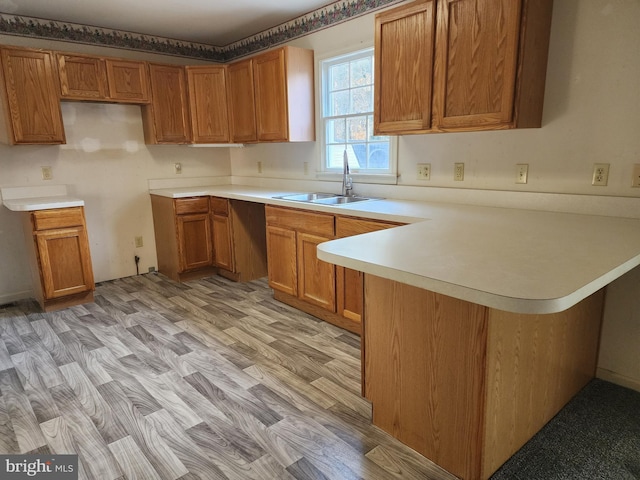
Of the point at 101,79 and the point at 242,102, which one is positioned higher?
the point at 101,79

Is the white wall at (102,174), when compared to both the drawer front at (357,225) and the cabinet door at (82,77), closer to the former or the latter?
the cabinet door at (82,77)

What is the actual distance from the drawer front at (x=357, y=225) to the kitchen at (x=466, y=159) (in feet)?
1.93

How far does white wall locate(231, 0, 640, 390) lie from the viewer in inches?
77.4

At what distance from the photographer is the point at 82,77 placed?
3486mm

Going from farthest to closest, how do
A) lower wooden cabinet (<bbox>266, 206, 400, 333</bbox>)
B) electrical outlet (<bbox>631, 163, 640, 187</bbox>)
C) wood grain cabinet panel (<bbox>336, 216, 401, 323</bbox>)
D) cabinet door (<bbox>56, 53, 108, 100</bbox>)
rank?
1. cabinet door (<bbox>56, 53, 108, 100</bbox>)
2. lower wooden cabinet (<bbox>266, 206, 400, 333</bbox>)
3. wood grain cabinet panel (<bbox>336, 216, 401, 323</bbox>)
4. electrical outlet (<bbox>631, 163, 640, 187</bbox>)

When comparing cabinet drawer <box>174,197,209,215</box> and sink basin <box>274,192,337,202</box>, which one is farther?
cabinet drawer <box>174,197,209,215</box>

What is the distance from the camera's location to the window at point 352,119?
3195 millimetres

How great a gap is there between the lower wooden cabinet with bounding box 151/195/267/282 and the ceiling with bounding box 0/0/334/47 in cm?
157

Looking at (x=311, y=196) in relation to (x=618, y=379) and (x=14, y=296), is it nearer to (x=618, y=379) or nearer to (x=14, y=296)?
(x=618, y=379)

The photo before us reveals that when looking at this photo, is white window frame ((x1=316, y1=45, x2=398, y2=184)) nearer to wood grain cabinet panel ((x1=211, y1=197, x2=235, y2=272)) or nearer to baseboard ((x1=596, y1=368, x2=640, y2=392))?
wood grain cabinet panel ((x1=211, y1=197, x2=235, y2=272))

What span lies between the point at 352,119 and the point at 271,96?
754 mm

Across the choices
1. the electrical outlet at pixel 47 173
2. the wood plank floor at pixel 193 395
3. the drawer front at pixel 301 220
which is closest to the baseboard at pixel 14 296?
the wood plank floor at pixel 193 395

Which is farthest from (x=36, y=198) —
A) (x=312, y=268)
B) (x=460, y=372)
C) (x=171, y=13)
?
(x=460, y=372)

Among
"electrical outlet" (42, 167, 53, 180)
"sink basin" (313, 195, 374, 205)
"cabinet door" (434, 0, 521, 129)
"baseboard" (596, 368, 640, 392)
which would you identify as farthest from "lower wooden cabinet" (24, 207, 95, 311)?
"baseboard" (596, 368, 640, 392)
